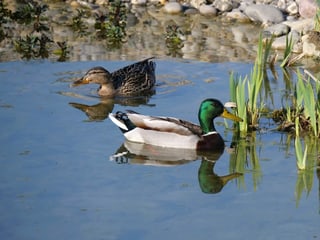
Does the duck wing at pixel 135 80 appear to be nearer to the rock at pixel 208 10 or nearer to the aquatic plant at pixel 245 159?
the aquatic plant at pixel 245 159

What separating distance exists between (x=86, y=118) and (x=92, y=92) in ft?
4.89

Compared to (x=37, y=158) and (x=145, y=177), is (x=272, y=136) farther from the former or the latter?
(x=37, y=158)

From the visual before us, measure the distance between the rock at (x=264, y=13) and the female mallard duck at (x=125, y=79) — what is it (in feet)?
12.4

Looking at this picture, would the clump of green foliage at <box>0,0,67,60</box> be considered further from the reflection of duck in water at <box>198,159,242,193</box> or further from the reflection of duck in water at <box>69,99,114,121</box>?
the reflection of duck in water at <box>198,159,242,193</box>

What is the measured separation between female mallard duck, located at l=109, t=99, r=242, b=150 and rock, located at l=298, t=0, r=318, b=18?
610cm

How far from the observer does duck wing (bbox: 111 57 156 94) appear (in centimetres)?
1248

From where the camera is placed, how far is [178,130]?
391 inches

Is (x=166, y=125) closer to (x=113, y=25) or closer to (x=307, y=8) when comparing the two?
(x=113, y=25)

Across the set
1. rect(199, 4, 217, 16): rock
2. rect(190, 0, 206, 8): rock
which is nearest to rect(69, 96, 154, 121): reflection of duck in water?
rect(199, 4, 217, 16): rock

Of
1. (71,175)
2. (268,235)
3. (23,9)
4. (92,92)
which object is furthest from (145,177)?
(23,9)

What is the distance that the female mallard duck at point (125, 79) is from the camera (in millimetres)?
12258

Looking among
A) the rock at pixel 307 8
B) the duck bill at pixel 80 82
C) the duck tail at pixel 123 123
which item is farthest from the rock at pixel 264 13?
the duck tail at pixel 123 123

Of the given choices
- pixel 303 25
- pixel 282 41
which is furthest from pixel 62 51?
pixel 303 25

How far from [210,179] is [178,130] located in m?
1.04
